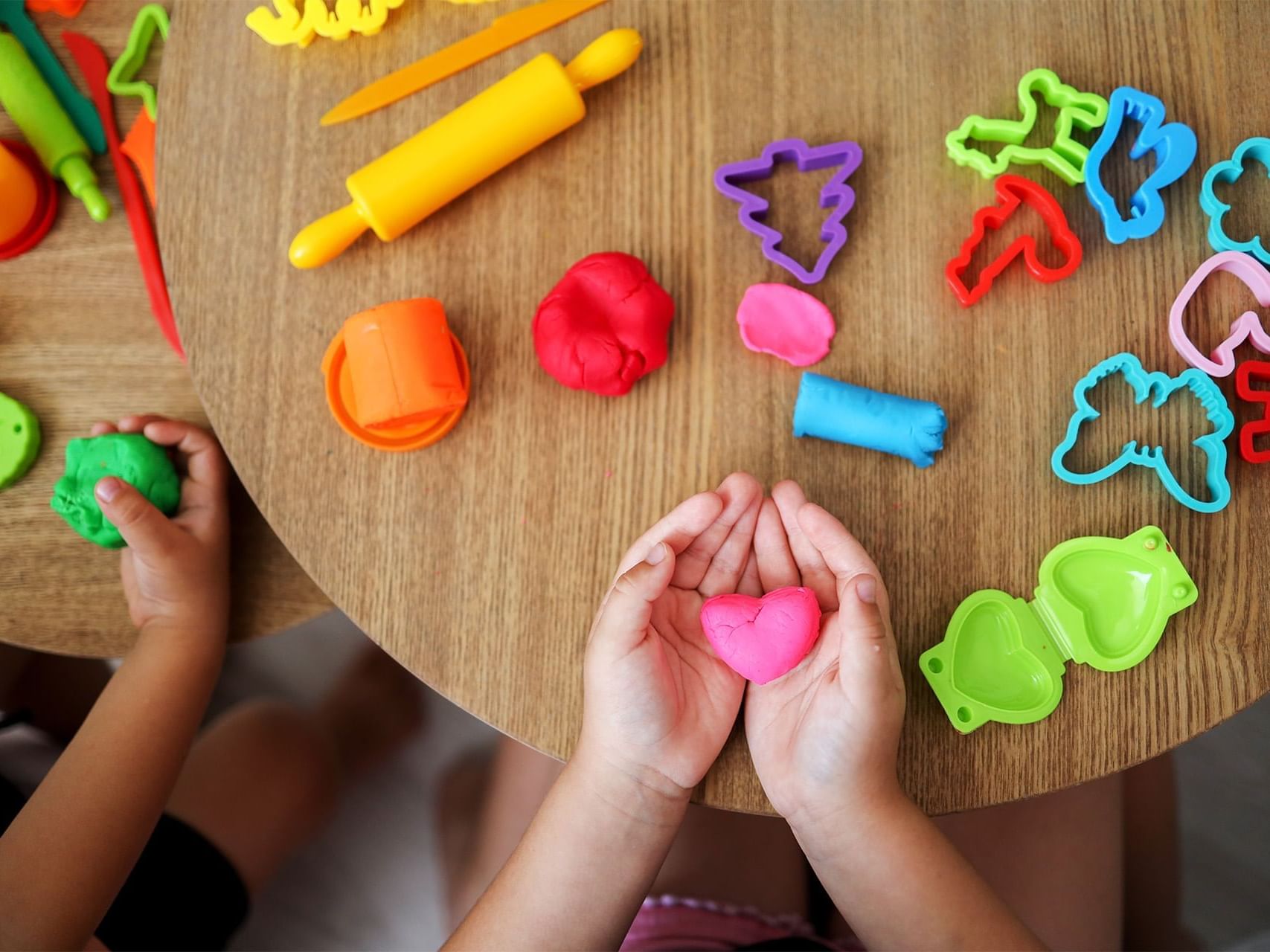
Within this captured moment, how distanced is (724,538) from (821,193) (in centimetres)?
27

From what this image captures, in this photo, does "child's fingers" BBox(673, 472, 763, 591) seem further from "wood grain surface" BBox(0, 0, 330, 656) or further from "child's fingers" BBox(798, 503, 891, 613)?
"wood grain surface" BBox(0, 0, 330, 656)

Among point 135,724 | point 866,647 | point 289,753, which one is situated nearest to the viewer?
point 866,647

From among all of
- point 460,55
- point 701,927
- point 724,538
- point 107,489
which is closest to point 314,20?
point 460,55

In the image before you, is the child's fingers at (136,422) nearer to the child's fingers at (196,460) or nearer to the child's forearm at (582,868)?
the child's fingers at (196,460)

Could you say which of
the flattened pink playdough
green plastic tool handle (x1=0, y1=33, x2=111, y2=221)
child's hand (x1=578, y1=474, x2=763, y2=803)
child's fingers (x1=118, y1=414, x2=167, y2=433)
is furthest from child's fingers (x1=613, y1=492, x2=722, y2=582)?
green plastic tool handle (x1=0, y1=33, x2=111, y2=221)

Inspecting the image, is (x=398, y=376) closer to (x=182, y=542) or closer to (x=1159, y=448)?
(x=182, y=542)

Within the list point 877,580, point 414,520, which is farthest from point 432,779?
point 877,580

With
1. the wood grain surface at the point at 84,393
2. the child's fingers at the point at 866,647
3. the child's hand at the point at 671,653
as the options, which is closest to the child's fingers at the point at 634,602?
the child's hand at the point at 671,653

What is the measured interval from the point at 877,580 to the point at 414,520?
313 mm

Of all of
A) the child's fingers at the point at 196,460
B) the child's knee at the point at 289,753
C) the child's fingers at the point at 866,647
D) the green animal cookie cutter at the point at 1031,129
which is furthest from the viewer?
the child's knee at the point at 289,753

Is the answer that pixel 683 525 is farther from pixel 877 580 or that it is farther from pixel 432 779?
pixel 432 779

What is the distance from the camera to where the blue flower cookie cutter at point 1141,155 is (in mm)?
623

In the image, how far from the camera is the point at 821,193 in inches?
25.6

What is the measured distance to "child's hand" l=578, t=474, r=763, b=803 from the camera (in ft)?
1.82
